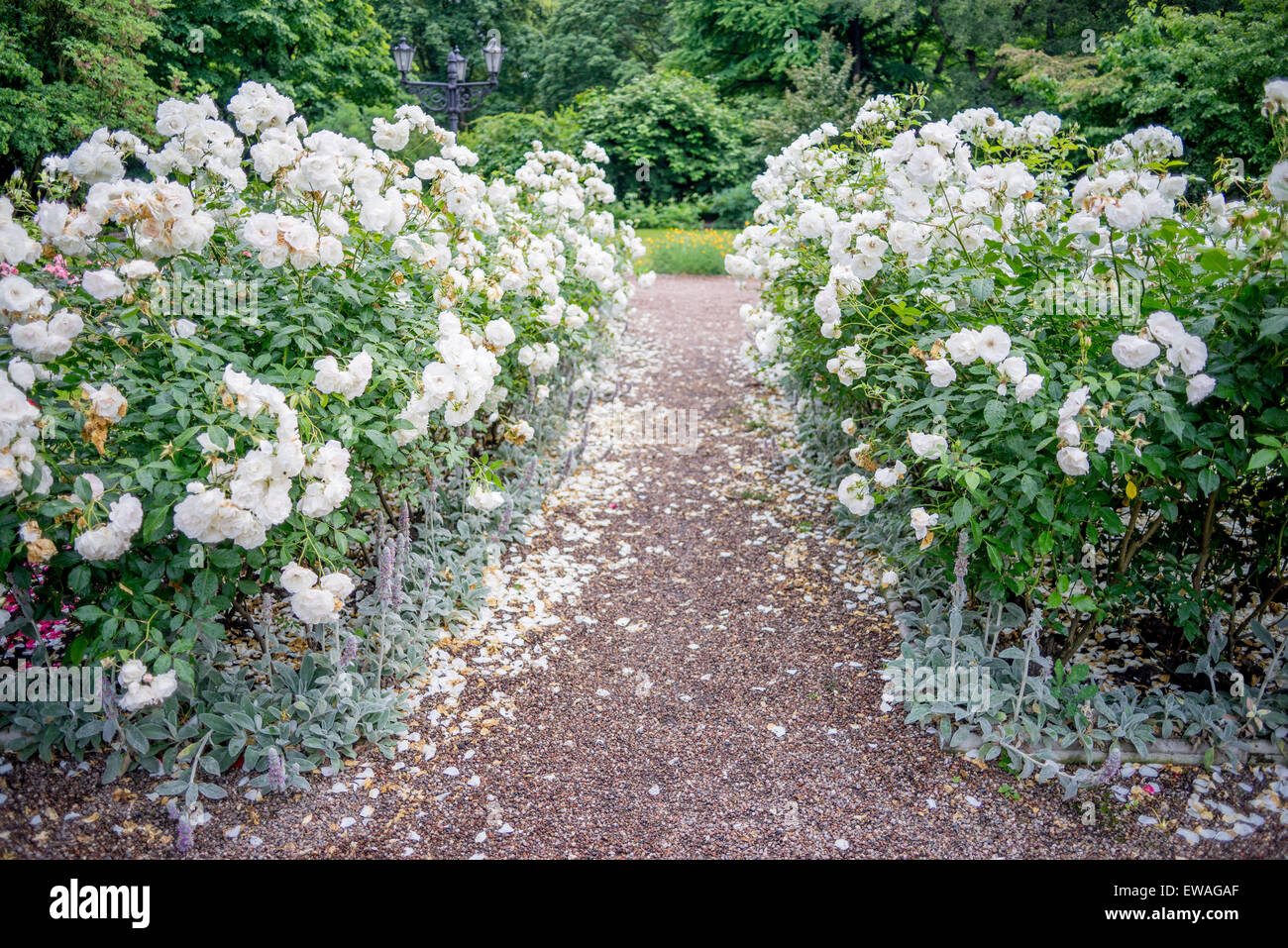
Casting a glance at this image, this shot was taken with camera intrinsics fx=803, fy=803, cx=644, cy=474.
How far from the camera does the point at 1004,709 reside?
103 inches

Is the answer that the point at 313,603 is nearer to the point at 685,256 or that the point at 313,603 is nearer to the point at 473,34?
the point at 685,256

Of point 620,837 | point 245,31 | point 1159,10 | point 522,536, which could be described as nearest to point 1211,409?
point 620,837

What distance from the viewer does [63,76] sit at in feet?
30.3

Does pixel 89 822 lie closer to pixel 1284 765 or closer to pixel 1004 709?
pixel 1004 709

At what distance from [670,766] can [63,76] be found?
433 inches

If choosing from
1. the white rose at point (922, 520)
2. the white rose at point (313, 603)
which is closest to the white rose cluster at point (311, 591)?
the white rose at point (313, 603)

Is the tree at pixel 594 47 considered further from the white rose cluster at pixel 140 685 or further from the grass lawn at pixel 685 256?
the white rose cluster at pixel 140 685

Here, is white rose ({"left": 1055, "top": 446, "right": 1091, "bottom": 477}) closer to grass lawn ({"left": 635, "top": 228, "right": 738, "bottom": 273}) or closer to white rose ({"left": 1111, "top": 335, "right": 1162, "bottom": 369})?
white rose ({"left": 1111, "top": 335, "right": 1162, "bottom": 369})

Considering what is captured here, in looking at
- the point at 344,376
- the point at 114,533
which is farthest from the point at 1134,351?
the point at 114,533

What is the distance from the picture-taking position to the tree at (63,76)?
8.49 m

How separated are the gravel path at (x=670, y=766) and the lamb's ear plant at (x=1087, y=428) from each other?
0.21 metres

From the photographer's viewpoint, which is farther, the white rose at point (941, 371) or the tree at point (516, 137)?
the tree at point (516, 137)

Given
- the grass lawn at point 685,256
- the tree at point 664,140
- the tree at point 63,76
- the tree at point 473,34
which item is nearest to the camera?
the tree at point 63,76

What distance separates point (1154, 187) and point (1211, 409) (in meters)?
0.66
